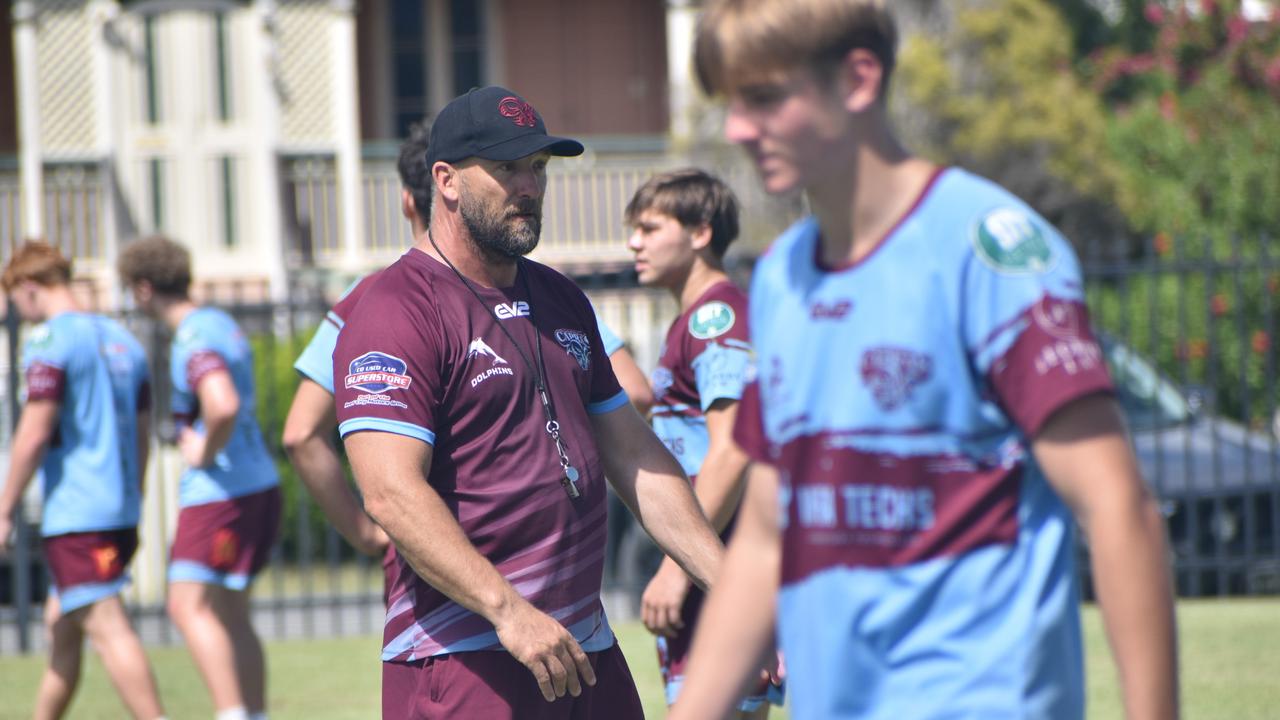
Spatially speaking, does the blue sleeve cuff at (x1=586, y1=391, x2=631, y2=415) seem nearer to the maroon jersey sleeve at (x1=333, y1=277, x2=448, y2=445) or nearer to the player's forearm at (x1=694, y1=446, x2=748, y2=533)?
the maroon jersey sleeve at (x1=333, y1=277, x2=448, y2=445)

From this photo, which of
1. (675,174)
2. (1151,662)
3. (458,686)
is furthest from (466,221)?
(1151,662)

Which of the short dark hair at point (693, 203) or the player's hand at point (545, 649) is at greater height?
the short dark hair at point (693, 203)

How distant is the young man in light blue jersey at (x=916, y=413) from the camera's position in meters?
2.02

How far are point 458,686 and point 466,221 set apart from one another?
102 cm

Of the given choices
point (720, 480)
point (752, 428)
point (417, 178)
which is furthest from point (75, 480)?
point (752, 428)

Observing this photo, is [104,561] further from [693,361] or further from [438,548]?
[438,548]

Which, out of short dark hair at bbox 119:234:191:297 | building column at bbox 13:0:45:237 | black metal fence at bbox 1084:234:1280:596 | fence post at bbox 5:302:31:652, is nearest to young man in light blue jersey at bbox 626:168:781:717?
short dark hair at bbox 119:234:191:297

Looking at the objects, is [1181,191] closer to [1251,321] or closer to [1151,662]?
[1251,321]

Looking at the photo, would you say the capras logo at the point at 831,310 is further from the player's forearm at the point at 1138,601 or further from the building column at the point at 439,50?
the building column at the point at 439,50

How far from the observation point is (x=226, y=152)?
61.6ft

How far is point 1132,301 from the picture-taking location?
54.5 ft

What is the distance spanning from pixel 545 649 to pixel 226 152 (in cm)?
1659

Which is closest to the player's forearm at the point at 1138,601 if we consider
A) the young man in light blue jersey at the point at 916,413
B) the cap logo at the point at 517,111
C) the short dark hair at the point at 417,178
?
the young man in light blue jersey at the point at 916,413

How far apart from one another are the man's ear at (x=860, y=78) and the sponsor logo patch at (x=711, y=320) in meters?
2.57
